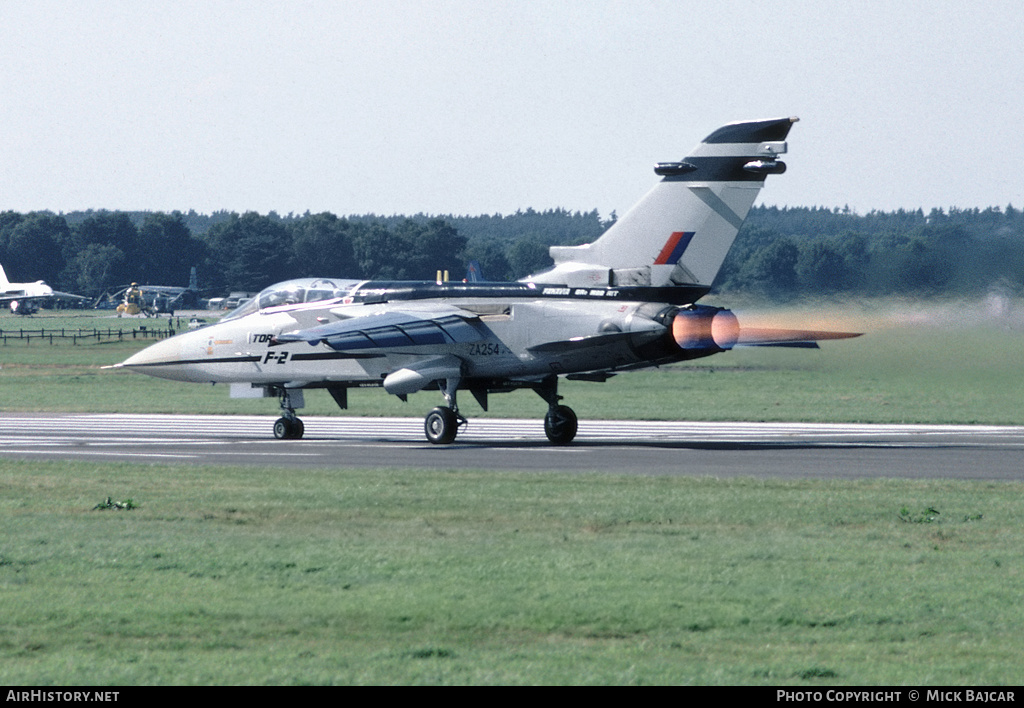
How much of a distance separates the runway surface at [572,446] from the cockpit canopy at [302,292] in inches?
131

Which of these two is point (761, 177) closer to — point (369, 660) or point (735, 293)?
point (735, 293)

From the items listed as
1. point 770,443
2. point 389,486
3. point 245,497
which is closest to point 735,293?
point 770,443

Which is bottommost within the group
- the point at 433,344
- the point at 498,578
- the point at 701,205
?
the point at 498,578

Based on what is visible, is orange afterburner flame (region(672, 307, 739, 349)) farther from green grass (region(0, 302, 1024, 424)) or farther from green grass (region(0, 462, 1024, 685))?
green grass (region(0, 462, 1024, 685))

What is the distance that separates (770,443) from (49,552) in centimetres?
1862

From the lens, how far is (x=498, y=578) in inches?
470

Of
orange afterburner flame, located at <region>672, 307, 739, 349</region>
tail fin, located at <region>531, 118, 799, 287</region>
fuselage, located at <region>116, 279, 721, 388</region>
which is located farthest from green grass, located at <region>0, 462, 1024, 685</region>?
tail fin, located at <region>531, 118, 799, 287</region>

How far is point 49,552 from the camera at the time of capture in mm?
13391

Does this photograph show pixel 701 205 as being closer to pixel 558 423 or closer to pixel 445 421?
pixel 558 423

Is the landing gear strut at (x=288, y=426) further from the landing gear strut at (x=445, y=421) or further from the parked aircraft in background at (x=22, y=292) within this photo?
the parked aircraft in background at (x=22, y=292)

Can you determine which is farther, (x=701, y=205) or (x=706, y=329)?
(x=701, y=205)

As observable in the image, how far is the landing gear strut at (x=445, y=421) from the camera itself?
2869cm

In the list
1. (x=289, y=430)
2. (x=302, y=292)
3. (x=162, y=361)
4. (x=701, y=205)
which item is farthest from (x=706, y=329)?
(x=162, y=361)

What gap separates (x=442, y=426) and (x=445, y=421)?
5.1 inches
